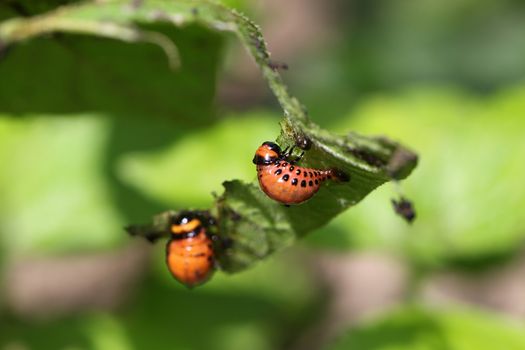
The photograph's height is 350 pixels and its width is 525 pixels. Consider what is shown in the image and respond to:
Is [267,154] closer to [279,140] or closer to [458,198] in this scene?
[279,140]

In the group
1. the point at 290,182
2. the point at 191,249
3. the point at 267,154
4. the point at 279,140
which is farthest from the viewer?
the point at 191,249

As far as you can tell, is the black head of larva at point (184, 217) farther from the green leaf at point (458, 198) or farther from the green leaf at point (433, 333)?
the green leaf at point (458, 198)

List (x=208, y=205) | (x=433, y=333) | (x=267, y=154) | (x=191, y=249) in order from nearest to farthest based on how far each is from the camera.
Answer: (x=267, y=154) → (x=191, y=249) → (x=433, y=333) → (x=208, y=205)

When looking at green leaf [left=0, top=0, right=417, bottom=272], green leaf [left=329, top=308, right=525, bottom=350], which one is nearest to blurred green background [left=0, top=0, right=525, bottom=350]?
green leaf [left=329, top=308, right=525, bottom=350]

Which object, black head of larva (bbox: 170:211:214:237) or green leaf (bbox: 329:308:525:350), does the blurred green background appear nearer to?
green leaf (bbox: 329:308:525:350)

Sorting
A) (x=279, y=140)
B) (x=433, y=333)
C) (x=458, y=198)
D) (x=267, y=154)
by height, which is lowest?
(x=458, y=198)

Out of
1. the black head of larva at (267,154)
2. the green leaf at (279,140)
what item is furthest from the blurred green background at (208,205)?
the green leaf at (279,140)

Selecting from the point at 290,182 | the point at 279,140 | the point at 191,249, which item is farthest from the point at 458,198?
the point at 279,140
